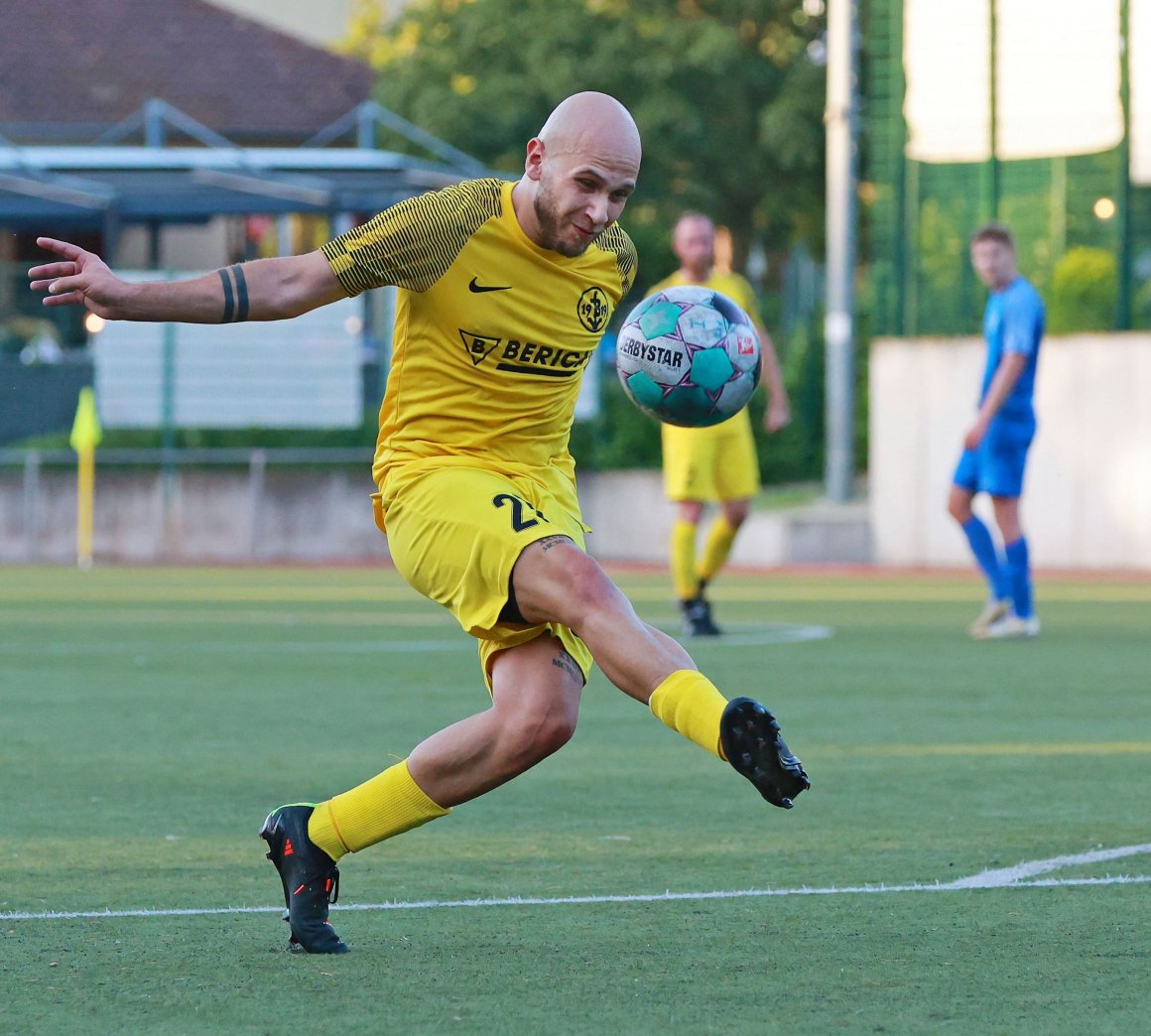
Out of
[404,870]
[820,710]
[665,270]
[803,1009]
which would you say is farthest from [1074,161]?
[665,270]

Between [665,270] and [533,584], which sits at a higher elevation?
[665,270]

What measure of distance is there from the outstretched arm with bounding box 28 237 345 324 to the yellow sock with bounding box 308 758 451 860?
1047 mm

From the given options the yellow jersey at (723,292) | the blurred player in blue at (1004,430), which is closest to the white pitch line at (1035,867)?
the blurred player in blue at (1004,430)

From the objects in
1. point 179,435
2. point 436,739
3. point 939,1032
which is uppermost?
point 179,435

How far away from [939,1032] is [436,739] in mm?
1381

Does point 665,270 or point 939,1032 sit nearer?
point 939,1032

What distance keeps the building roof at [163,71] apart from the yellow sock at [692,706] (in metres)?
48.0

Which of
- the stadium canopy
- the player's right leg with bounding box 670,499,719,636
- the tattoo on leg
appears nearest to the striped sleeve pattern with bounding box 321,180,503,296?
the tattoo on leg

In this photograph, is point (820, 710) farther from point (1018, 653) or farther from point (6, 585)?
point (6, 585)

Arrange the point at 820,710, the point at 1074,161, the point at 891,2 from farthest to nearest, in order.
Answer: the point at 891,2 < the point at 1074,161 < the point at 820,710

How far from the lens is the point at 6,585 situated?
19.4 m

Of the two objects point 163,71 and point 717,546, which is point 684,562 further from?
point 163,71

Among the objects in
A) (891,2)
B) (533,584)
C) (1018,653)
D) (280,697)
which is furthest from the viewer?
(891,2)

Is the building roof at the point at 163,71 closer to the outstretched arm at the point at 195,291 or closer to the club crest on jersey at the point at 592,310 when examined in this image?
the club crest on jersey at the point at 592,310
